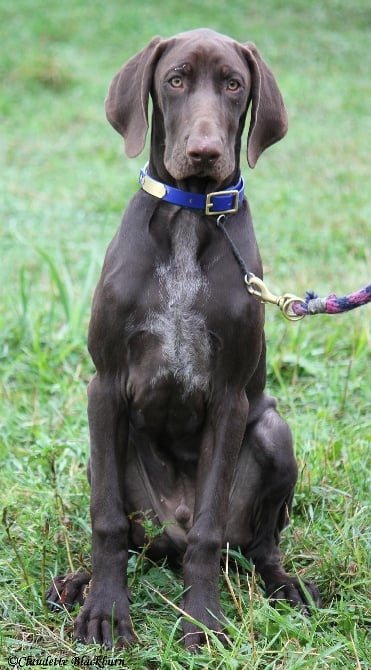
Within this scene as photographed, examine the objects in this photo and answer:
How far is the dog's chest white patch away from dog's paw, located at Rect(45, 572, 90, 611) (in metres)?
0.70

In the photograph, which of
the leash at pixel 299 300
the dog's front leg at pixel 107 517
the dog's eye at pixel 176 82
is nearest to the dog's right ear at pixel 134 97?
the dog's eye at pixel 176 82

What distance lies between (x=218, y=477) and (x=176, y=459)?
0.37m

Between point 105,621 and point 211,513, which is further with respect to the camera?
point 211,513

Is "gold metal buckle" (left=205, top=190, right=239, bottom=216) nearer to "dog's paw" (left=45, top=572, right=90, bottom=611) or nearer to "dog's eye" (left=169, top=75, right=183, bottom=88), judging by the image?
"dog's eye" (left=169, top=75, right=183, bottom=88)

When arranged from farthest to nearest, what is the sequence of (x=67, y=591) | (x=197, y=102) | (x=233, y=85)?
(x=67, y=591) → (x=233, y=85) → (x=197, y=102)

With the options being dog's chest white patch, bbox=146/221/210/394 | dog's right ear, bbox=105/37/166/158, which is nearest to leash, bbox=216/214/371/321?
dog's chest white patch, bbox=146/221/210/394

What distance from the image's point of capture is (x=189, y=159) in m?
2.87

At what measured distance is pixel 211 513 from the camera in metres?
3.06

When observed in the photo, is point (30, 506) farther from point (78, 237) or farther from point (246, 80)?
point (78, 237)

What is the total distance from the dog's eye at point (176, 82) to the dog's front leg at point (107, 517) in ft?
3.06

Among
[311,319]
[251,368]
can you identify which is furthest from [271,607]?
[311,319]

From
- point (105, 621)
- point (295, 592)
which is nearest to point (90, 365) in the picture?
point (295, 592)

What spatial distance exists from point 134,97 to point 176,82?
17 centimetres

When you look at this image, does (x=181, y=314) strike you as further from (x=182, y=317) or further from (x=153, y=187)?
(x=153, y=187)
